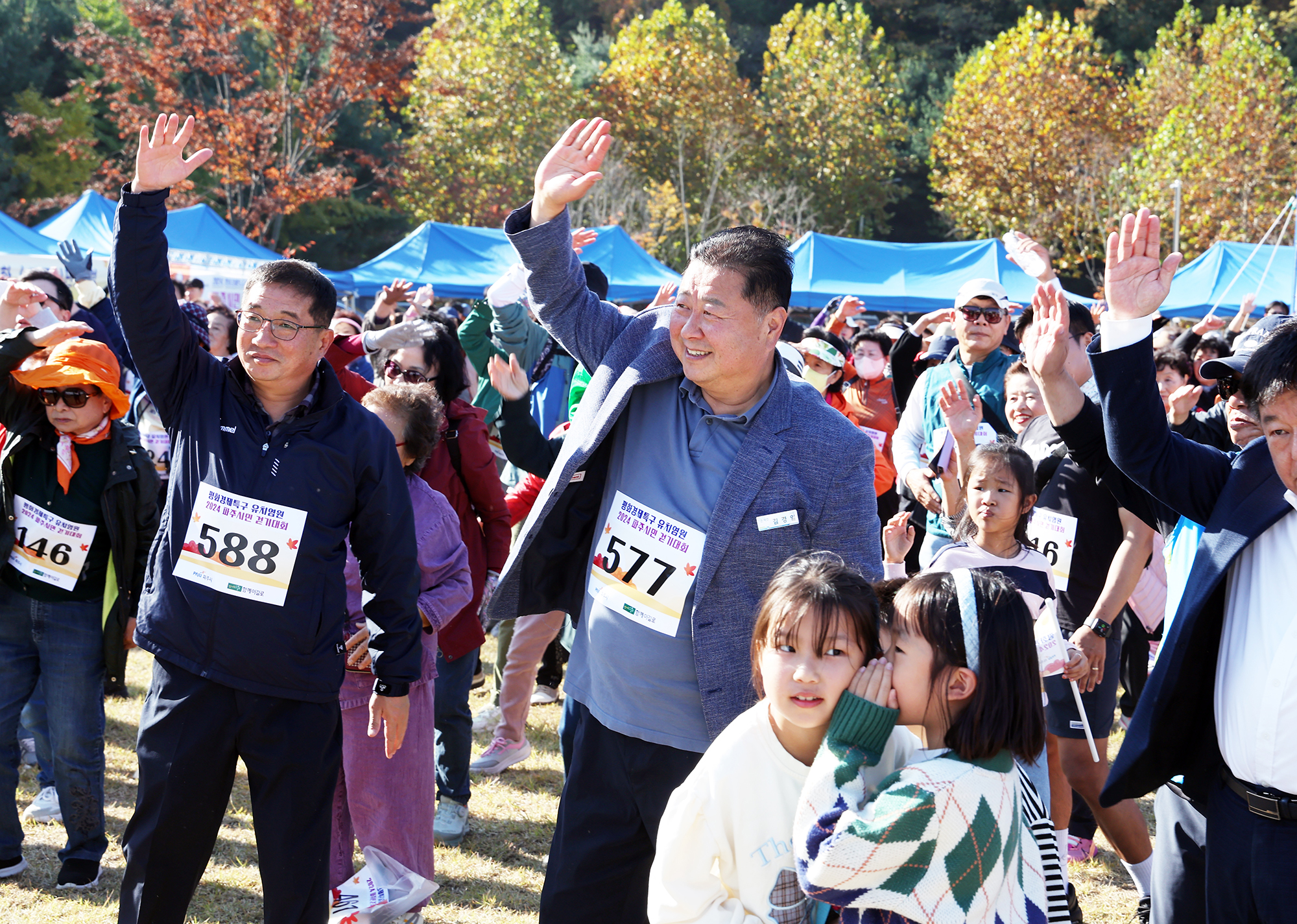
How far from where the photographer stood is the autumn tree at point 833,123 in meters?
34.9

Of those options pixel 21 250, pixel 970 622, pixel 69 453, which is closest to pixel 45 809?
pixel 69 453

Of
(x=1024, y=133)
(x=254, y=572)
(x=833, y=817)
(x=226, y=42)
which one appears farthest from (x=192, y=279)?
(x=1024, y=133)

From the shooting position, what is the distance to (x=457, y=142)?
31.4 m

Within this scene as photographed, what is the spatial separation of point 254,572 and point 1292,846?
8.06 ft

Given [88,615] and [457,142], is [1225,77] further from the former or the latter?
[88,615]

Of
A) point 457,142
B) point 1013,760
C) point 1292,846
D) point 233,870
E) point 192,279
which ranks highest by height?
point 457,142

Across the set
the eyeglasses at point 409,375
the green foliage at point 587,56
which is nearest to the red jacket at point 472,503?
the eyeglasses at point 409,375

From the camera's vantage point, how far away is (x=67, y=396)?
4.02 m

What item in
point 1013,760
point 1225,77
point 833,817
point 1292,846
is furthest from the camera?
point 1225,77

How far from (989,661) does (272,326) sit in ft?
6.68

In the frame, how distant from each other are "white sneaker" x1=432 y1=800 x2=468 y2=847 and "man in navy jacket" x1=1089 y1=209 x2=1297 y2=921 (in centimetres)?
294

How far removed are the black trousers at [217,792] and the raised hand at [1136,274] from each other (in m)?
2.25

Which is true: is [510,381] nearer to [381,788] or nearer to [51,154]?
[381,788]

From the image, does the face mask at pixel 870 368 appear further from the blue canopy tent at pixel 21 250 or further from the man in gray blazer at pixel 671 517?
the blue canopy tent at pixel 21 250
